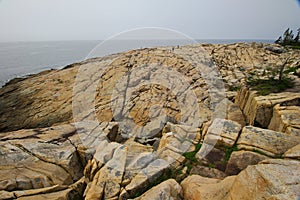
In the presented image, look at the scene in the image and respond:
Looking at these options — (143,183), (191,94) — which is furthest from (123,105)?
(143,183)

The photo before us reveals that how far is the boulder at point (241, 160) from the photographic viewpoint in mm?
7473

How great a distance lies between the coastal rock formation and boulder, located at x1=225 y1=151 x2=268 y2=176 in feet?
0.13

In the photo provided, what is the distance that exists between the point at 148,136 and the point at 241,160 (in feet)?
35.7

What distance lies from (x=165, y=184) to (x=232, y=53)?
3247cm

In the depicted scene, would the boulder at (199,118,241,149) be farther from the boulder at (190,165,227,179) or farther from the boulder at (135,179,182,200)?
the boulder at (135,179,182,200)

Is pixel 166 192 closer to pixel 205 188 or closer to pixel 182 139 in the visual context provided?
pixel 205 188

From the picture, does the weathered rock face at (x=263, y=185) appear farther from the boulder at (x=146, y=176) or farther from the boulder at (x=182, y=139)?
the boulder at (x=182, y=139)

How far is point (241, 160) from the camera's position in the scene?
764cm

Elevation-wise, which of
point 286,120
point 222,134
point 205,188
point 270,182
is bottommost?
point 205,188

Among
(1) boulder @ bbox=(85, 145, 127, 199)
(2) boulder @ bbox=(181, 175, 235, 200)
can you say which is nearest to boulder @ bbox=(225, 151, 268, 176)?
(2) boulder @ bbox=(181, 175, 235, 200)

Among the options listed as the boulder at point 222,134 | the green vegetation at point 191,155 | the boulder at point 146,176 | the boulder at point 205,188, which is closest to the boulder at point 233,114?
the boulder at point 222,134

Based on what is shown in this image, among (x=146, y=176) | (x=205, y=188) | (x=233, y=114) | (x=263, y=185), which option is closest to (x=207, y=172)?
(x=205, y=188)

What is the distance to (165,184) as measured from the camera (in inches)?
262

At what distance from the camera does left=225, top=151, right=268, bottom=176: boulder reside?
7473 millimetres
